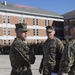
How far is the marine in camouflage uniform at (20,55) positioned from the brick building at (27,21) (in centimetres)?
4538

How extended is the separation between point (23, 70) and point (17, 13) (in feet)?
164

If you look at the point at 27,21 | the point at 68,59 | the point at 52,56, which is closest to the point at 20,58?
the point at 52,56

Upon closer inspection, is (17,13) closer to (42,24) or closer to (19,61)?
(42,24)

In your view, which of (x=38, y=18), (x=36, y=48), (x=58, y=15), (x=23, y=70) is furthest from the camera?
(x=58, y=15)

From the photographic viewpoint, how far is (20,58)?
5.14 meters

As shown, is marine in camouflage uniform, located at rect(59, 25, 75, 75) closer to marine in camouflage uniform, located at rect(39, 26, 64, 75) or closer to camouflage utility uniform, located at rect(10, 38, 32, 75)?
camouflage utility uniform, located at rect(10, 38, 32, 75)

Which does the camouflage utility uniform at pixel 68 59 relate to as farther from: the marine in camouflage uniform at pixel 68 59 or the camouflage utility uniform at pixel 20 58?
the camouflage utility uniform at pixel 20 58

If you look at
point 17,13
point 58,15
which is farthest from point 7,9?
point 58,15

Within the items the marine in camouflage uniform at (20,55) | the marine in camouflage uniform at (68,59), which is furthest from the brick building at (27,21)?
the marine in camouflage uniform at (68,59)

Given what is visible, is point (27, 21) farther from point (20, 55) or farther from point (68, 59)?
point (68, 59)

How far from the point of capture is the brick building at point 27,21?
169 feet

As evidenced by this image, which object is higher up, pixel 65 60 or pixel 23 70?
pixel 65 60

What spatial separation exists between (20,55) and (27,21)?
51912mm

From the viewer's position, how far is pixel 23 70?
5.12 m
